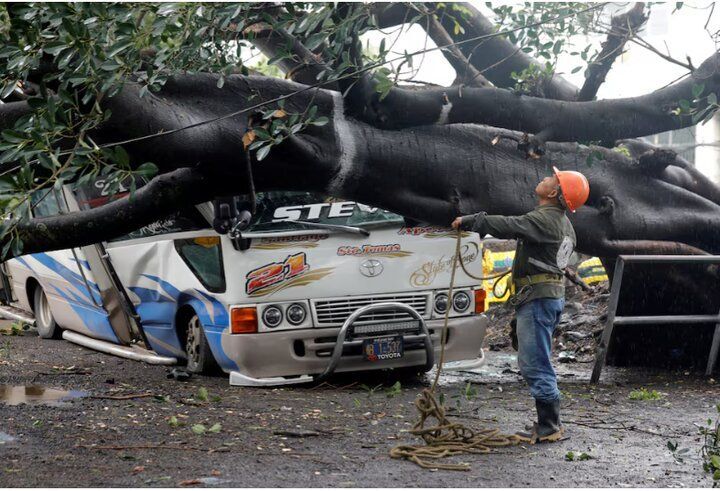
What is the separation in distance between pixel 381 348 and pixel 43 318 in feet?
18.8

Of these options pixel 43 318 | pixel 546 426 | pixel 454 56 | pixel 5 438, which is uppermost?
pixel 454 56

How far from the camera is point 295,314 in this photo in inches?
348

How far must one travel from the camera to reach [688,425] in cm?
754

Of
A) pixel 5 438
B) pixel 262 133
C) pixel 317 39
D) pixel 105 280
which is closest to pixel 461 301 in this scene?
pixel 105 280

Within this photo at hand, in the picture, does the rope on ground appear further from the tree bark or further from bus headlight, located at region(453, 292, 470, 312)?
bus headlight, located at region(453, 292, 470, 312)

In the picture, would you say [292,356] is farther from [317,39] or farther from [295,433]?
[317,39]

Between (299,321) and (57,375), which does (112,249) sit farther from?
(299,321)

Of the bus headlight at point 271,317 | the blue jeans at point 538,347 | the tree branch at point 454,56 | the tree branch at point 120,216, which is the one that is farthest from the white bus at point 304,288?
the blue jeans at point 538,347

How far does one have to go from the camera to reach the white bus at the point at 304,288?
28.7 ft

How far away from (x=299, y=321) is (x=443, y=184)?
1.99m

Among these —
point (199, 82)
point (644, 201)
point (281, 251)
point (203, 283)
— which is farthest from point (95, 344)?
point (644, 201)

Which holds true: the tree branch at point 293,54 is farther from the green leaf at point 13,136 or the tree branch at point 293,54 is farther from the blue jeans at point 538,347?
the blue jeans at point 538,347

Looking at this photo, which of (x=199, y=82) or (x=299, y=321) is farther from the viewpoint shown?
(x=299, y=321)

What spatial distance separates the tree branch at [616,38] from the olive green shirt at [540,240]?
5.26ft
